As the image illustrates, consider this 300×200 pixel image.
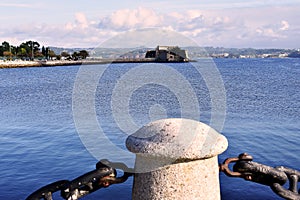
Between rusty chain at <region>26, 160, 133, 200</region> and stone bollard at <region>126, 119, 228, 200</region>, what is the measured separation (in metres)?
0.36

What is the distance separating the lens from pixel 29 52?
129125mm

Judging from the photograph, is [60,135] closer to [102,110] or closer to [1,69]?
[102,110]

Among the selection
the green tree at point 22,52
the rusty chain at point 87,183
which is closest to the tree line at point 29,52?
the green tree at point 22,52

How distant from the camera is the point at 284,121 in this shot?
2248 cm

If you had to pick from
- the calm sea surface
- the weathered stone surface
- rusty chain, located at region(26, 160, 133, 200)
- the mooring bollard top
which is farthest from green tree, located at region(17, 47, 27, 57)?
the weathered stone surface

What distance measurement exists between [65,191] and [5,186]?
7272mm

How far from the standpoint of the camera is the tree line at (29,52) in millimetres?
122312

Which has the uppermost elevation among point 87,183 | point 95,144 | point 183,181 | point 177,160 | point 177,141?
point 177,141

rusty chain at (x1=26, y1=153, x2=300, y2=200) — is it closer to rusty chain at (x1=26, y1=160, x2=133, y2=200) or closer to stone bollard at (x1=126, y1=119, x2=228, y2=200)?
rusty chain at (x1=26, y1=160, x2=133, y2=200)

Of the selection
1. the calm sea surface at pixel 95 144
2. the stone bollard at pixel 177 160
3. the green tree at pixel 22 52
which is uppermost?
the stone bollard at pixel 177 160

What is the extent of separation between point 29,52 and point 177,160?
13061cm

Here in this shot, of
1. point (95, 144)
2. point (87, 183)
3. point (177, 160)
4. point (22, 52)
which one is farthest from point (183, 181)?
point (22, 52)

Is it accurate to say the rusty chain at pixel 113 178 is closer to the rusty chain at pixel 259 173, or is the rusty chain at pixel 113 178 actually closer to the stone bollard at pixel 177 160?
the rusty chain at pixel 259 173

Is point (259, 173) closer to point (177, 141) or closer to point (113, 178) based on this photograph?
point (177, 141)
